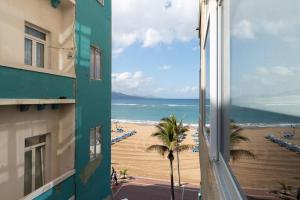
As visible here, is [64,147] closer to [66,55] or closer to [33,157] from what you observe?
[33,157]

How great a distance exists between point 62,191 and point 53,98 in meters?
2.61

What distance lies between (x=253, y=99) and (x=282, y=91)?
41 cm

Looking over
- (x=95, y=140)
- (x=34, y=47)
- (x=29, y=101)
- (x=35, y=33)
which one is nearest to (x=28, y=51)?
(x=34, y=47)

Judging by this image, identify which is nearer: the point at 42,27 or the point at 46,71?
the point at 46,71

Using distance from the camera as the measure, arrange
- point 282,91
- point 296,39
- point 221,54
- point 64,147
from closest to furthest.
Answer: point 296,39 < point 282,91 < point 221,54 < point 64,147

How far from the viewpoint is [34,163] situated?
8266 millimetres

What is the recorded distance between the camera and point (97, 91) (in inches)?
470

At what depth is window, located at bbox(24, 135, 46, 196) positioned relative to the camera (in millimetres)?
7879

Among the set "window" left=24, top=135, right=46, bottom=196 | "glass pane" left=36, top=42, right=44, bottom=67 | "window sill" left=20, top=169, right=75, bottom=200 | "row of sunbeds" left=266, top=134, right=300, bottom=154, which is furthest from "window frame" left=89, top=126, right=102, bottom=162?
"row of sunbeds" left=266, top=134, right=300, bottom=154

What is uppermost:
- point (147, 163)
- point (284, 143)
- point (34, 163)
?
point (284, 143)

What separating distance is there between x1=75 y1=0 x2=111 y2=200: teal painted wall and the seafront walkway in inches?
299

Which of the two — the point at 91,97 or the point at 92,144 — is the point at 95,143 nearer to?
the point at 92,144

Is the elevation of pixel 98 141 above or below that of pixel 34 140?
below

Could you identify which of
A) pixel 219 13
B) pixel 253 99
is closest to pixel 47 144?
pixel 219 13
